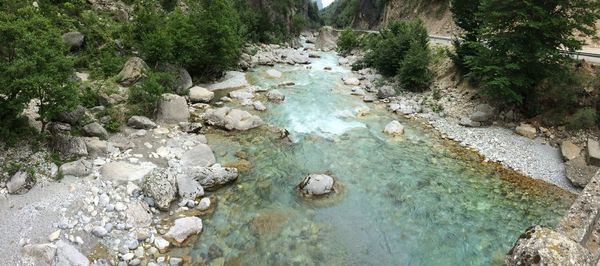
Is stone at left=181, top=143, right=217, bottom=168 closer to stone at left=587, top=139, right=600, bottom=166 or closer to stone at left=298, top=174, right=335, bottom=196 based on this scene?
stone at left=298, top=174, right=335, bottom=196

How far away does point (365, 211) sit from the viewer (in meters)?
10.9

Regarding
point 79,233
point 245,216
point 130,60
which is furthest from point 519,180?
point 130,60

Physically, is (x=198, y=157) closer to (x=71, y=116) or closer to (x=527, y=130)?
(x=71, y=116)

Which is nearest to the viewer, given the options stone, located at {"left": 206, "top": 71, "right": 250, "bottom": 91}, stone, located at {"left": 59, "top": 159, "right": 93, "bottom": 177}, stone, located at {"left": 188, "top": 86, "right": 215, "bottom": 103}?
stone, located at {"left": 59, "top": 159, "right": 93, "bottom": 177}

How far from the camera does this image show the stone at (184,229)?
9047 millimetres

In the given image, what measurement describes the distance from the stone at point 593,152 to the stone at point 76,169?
17.6 m

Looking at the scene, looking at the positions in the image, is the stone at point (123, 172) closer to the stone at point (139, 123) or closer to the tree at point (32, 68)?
the tree at point (32, 68)

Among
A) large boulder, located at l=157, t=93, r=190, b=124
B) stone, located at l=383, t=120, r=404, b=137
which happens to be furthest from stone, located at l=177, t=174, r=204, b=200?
stone, located at l=383, t=120, r=404, b=137

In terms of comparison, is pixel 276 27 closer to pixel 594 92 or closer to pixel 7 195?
pixel 594 92

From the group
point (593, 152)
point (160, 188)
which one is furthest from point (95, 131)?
point (593, 152)

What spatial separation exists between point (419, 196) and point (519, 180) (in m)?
4.30

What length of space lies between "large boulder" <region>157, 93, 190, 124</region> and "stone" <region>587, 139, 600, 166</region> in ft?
55.2

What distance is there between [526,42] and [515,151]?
17.1 ft

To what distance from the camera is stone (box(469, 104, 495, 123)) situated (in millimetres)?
17531
